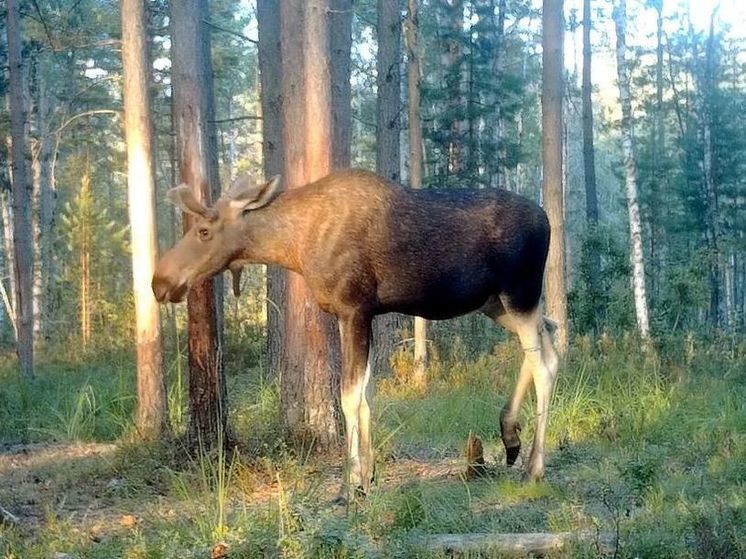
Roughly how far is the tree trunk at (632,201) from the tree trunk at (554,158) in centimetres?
254

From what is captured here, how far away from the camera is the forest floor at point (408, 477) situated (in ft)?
19.4

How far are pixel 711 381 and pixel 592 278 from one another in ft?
26.7

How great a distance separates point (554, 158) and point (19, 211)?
9373 mm

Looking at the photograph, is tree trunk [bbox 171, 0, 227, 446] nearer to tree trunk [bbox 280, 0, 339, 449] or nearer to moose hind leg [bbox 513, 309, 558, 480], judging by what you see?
tree trunk [bbox 280, 0, 339, 449]

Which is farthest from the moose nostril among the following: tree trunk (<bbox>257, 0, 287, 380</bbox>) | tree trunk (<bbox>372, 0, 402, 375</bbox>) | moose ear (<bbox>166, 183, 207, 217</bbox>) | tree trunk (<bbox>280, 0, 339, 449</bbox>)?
tree trunk (<bbox>372, 0, 402, 375</bbox>)

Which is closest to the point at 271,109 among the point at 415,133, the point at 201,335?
the point at 415,133

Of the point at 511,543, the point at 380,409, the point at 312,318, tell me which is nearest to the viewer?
the point at 511,543

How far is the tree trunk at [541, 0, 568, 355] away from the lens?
15.7 metres

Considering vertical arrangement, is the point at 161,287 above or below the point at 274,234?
below

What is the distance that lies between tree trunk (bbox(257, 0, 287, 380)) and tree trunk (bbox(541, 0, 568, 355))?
4.25m

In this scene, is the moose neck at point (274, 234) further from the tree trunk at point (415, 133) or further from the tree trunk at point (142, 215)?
the tree trunk at point (415, 133)

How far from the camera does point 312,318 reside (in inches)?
368

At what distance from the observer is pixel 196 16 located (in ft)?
31.8

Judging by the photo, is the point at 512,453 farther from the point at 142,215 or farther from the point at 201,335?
the point at 142,215
